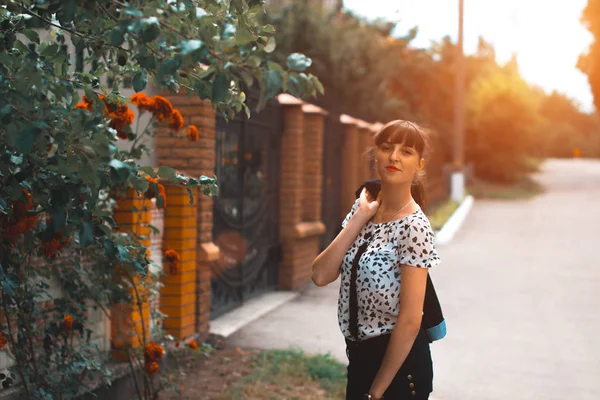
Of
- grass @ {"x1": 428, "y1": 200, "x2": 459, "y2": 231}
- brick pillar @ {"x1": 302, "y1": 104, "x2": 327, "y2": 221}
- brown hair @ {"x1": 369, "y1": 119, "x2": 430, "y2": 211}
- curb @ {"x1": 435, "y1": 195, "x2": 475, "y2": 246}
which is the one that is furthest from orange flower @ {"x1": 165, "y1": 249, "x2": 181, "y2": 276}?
grass @ {"x1": 428, "y1": 200, "x2": 459, "y2": 231}

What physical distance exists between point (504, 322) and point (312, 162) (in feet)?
11.4

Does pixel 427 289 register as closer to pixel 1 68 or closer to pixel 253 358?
pixel 1 68

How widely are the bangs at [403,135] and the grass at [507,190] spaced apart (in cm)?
2397

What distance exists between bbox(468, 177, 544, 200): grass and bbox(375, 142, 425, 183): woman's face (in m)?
24.0

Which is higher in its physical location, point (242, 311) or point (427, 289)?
point (427, 289)

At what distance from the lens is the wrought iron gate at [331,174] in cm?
1123

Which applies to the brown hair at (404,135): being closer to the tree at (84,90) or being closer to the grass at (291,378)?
the tree at (84,90)

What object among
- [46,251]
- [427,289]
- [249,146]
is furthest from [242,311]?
[427,289]

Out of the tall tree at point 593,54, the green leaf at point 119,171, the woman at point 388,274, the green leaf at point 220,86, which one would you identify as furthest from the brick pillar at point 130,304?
the tall tree at point 593,54

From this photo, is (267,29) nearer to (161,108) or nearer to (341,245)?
(341,245)

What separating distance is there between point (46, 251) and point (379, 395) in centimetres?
168

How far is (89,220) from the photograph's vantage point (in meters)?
2.45

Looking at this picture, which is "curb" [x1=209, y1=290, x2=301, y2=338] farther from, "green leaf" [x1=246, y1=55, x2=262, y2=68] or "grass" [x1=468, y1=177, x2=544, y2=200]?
"grass" [x1=468, y1=177, x2=544, y2=200]

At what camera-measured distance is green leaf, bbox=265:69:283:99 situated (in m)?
1.96
